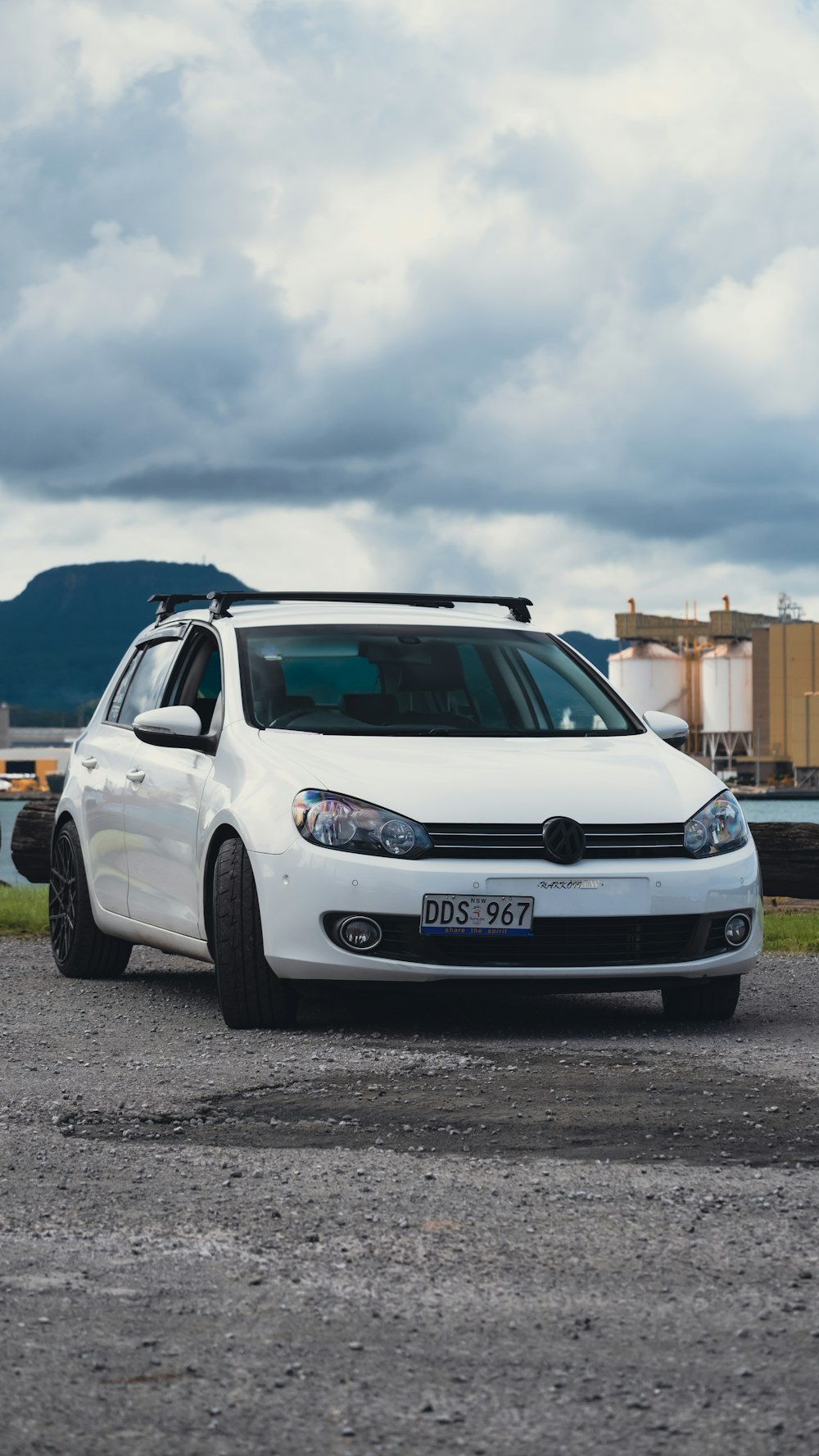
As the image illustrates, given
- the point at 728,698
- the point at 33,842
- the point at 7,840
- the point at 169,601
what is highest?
the point at 728,698

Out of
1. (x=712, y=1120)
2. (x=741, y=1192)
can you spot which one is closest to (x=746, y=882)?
(x=712, y=1120)

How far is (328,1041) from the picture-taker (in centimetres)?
683

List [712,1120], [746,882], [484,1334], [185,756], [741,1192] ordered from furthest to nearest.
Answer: [185,756]
[746,882]
[712,1120]
[741,1192]
[484,1334]

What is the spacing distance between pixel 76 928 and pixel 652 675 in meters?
142

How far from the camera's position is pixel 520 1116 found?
17.4 feet

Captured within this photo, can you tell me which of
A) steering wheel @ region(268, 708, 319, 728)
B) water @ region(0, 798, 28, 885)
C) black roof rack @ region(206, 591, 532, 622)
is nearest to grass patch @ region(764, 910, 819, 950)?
black roof rack @ region(206, 591, 532, 622)

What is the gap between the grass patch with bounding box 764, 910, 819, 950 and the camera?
11.4 meters

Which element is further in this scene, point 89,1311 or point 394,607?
point 394,607

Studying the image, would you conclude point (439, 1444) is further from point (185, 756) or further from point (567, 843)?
point (185, 756)

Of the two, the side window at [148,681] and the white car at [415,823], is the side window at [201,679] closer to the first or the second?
the white car at [415,823]

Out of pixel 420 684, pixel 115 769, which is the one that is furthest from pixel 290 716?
pixel 115 769

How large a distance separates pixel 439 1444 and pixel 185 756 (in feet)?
18.2

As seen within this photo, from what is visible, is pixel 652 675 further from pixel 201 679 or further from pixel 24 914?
pixel 201 679

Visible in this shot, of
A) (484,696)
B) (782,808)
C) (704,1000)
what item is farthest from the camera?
(782,808)
